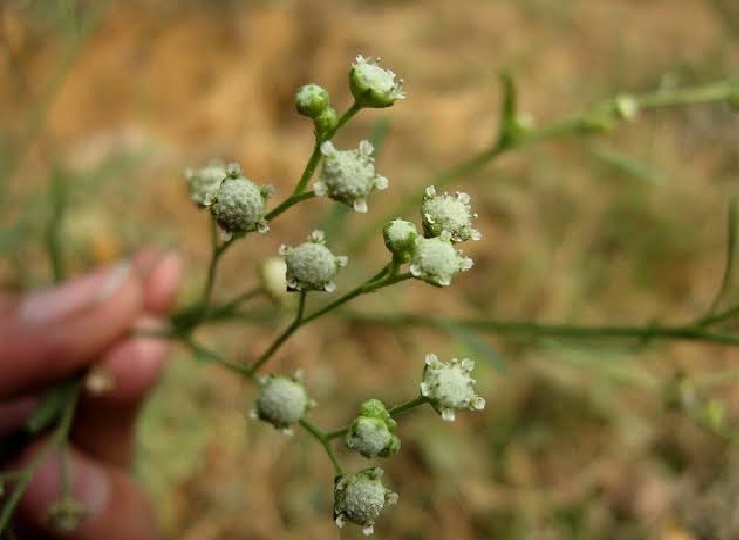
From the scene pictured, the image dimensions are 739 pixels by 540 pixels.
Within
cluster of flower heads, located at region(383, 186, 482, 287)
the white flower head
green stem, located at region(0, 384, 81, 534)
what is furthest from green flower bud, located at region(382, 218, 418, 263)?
green stem, located at region(0, 384, 81, 534)

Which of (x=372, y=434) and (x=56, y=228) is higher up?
(x=56, y=228)

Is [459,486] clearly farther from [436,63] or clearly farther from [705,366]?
[436,63]

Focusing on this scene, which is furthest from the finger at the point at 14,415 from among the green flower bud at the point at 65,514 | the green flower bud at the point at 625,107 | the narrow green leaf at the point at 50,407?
the green flower bud at the point at 625,107

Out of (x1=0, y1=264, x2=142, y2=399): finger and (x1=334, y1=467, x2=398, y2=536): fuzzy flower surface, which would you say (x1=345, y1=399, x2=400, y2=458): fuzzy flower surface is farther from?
(x1=0, y1=264, x2=142, y2=399): finger

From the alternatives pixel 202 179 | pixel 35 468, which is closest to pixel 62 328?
pixel 35 468

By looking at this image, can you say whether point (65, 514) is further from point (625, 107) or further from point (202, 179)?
point (625, 107)

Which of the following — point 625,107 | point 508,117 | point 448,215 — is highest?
point 625,107
